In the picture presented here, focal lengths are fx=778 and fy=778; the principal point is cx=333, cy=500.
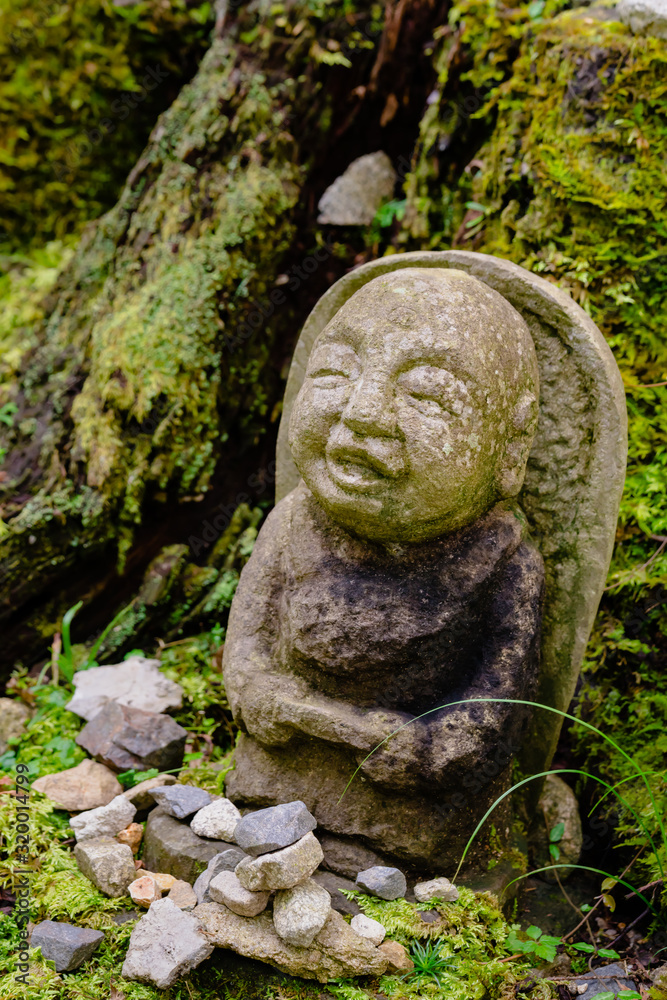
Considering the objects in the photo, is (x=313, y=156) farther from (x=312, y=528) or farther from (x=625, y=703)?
(x=625, y=703)

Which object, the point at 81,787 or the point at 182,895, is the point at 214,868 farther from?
the point at 81,787

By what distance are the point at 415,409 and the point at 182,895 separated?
63.8 inches

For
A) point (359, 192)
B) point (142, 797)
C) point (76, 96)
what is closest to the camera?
point (142, 797)

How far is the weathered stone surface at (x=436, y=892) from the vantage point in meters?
2.39

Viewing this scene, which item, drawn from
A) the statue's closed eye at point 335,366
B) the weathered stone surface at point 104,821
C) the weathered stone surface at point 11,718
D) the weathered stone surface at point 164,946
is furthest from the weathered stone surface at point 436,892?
the weathered stone surface at point 11,718

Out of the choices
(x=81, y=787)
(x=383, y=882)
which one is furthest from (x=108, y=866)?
(x=383, y=882)

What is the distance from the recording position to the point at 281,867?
211 cm

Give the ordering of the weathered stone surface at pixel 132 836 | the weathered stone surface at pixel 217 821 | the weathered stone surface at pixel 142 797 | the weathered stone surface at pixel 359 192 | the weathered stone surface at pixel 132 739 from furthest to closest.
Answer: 1. the weathered stone surface at pixel 359 192
2. the weathered stone surface at pixel 132 739
3. the weathered stone surface at pixel 142 797
4. the weathered stone surface at pixel 132 836
5. the weathered stone surface at pixel 217 821

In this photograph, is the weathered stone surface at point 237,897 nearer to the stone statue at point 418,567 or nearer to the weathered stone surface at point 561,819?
the stone statue at point 418,567

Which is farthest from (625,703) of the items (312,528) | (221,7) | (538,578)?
(221,7)

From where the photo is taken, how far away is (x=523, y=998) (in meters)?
2.27

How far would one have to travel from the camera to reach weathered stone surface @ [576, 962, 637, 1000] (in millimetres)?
2350

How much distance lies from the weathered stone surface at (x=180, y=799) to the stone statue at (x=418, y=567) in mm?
114

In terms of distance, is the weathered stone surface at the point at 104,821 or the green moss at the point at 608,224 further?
the green moss at the point at 608,224
